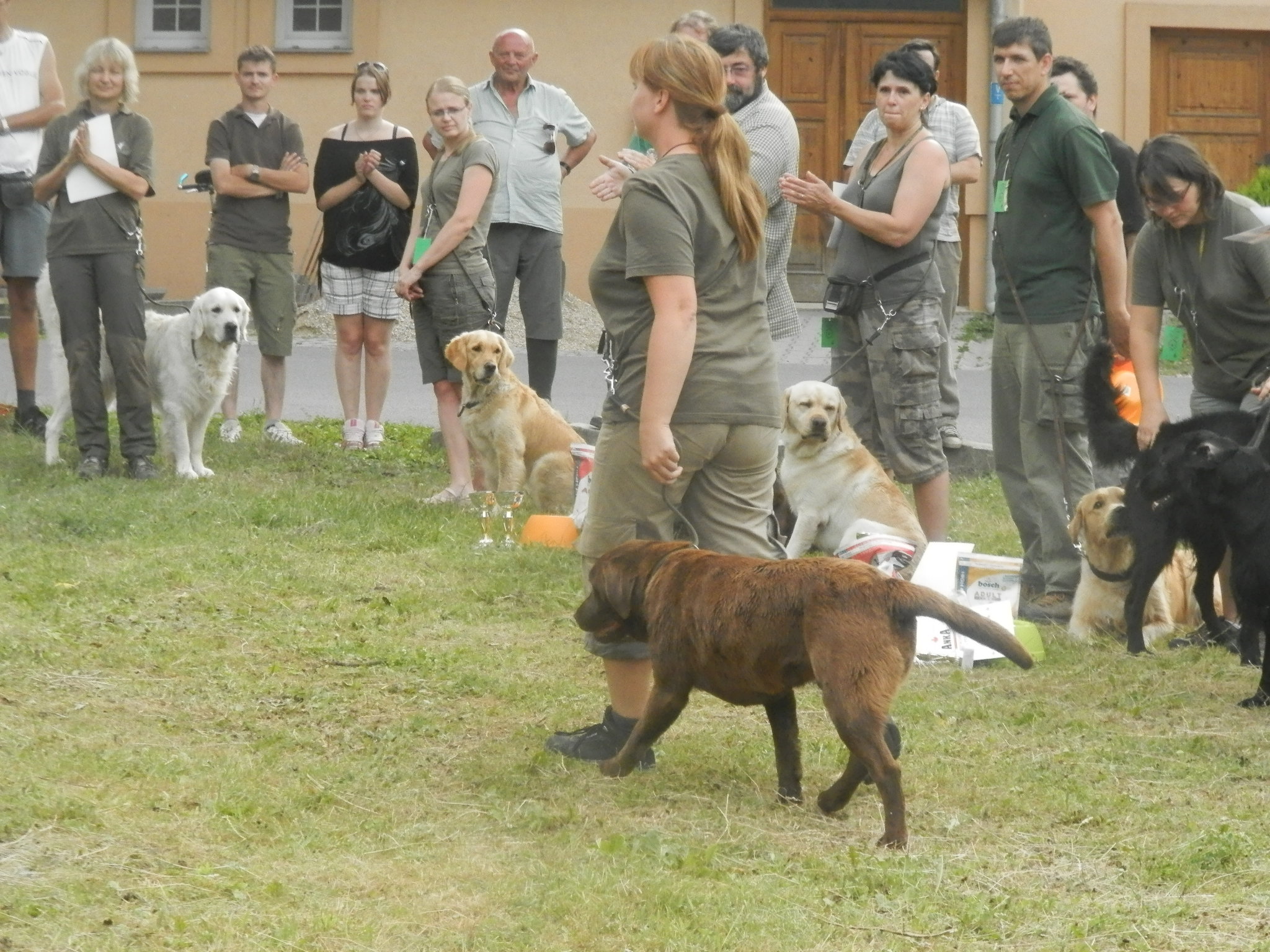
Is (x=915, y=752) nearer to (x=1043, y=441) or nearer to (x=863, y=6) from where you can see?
(x=1043, y=441)

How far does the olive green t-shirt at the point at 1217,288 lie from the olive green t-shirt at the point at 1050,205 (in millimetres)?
270

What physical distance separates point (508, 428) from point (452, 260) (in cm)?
90

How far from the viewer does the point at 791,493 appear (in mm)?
7301

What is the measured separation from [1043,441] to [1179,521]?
947mm

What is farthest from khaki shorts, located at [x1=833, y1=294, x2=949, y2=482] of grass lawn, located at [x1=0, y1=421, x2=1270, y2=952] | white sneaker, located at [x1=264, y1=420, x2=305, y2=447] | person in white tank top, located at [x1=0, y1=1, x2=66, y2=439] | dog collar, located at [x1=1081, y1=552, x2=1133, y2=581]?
person in white tank top, located at [x1=0, y1=1, x2=66, y2=439]

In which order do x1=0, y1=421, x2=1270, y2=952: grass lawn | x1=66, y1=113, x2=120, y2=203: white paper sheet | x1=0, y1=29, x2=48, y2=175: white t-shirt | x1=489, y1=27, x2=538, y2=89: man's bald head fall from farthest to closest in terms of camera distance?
x1=0, y1=29, x2=48, y2=175: white t-shirt, x1=489, y1=27, x2=538, y2=89: man's bald head, x1=66, y1=113, x2=120, y2=203: white paper sheet, x1=0, y1=421, x2=1270, y2=952: grass lawn

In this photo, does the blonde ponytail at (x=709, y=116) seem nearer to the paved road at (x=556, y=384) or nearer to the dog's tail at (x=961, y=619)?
the dog's tail at (x=961, y=619)

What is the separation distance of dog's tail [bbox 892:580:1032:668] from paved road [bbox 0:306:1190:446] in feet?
22.3

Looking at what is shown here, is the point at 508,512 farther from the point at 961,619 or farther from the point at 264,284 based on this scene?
the point at 961,619

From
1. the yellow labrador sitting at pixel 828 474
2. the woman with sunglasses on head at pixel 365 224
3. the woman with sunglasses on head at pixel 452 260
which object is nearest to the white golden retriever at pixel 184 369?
the woman with sunglasses on head at pixel 365 224

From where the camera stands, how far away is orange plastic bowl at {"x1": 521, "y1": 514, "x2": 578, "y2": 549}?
25.2ft

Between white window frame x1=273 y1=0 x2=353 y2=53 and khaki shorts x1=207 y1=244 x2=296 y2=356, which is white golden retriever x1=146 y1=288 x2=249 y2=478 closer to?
khaki shorts x1=207 y1=244 x2=296 y2=356

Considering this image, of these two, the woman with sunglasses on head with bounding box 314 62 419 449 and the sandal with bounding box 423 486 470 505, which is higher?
the woman with sunglasses on head with bounding box 314 62 419 449

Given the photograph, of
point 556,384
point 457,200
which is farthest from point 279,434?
point 556,384
